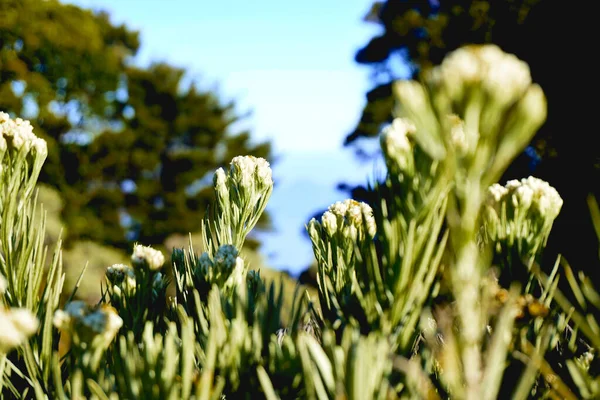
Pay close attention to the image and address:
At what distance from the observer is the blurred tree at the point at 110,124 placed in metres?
11.0

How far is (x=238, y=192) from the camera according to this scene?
1019 millimetres

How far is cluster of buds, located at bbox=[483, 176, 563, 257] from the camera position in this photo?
2.16ft

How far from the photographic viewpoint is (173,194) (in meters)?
13.5

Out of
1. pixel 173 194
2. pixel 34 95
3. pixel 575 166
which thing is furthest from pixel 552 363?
pixel 173 194

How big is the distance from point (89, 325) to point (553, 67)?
5.67 metres

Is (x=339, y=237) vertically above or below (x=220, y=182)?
below

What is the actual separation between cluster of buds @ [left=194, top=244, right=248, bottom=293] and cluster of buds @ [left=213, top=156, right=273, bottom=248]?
0.86 feet

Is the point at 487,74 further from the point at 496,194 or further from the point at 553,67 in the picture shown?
the point at 553,67

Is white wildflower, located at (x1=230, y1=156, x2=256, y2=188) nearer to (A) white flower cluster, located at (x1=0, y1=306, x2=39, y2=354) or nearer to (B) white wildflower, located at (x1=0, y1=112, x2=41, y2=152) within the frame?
(B) white wildflower, located at (x1=0, y1=112, x2=41, y2=152)

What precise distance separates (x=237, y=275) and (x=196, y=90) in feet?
46.7

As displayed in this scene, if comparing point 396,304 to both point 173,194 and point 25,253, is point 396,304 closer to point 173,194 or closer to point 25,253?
point 25,253

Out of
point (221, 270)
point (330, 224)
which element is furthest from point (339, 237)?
point (221, 270)

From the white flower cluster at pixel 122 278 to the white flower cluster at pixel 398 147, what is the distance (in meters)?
0.42

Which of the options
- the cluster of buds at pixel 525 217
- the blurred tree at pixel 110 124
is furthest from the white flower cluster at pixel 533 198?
the blurred tree at pixel 110 124
